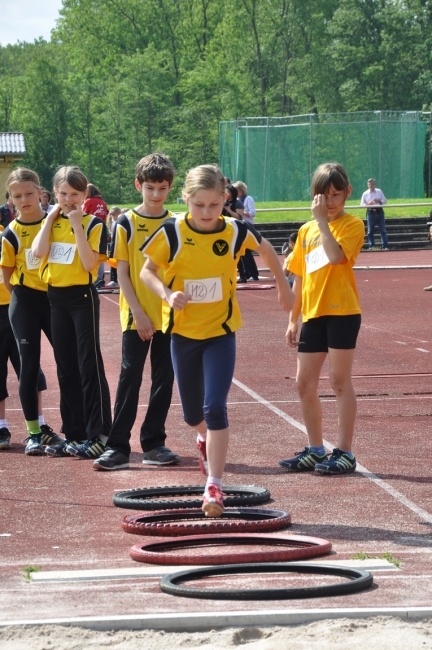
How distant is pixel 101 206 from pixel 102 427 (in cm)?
1428

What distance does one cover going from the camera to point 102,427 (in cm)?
761

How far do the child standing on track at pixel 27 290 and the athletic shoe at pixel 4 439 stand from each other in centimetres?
25

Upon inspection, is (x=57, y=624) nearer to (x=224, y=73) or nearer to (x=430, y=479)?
(x=430, y=479)

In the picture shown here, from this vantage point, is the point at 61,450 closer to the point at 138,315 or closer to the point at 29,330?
the point at 29,330

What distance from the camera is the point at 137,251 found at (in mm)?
7059

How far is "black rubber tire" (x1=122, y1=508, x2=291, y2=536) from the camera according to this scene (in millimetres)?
5516

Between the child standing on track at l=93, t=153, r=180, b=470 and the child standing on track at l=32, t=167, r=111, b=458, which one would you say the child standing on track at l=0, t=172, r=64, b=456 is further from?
the child standing on track at l=93, t=153, r=180, b=470

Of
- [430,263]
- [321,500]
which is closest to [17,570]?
[321,500]

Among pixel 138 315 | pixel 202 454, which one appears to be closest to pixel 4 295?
pixel 138 315

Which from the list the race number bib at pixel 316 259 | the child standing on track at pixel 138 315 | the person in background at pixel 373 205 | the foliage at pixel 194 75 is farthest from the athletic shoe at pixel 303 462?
the foliage at pixel 194 75

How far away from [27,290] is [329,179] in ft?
7.78

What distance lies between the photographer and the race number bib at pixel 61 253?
735cm

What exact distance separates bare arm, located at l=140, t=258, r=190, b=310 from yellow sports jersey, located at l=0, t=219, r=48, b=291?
1.77 meters

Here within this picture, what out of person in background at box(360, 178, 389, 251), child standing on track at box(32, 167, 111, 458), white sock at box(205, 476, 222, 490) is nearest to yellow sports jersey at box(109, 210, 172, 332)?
child standing on track at box(32, 167, 111, 458)
